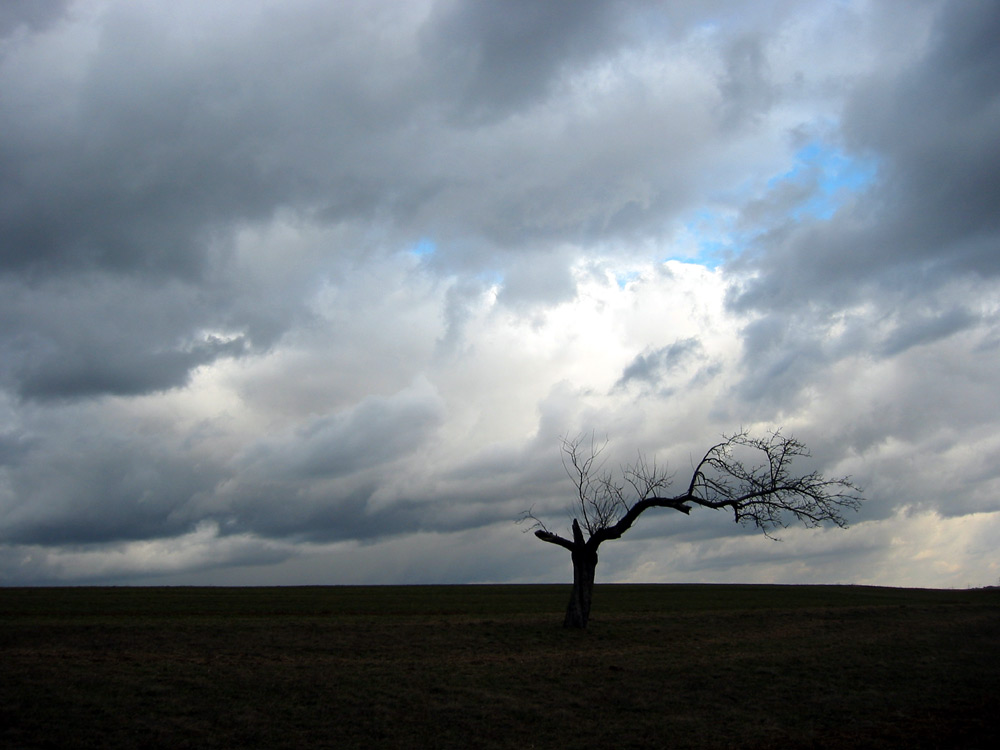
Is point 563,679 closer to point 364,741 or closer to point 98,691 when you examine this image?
point 364,741

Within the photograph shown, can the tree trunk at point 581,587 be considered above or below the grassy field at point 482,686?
above

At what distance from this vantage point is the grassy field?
16209 mm

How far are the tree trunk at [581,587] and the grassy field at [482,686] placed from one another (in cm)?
105

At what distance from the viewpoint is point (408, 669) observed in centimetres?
2225

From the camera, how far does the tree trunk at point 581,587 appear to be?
3128 centimetres

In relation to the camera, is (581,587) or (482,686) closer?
(482,686)

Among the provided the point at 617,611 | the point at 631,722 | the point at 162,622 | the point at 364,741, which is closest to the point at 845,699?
the point at 631,722

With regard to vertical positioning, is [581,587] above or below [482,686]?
above

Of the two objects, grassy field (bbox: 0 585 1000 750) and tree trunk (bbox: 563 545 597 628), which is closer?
grassy field (bbox: 0 585 1000 750)

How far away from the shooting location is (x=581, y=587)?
3170cm

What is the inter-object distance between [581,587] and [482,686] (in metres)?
11.6

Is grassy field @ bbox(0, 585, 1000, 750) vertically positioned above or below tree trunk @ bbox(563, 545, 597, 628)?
below

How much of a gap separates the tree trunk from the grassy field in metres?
1.05

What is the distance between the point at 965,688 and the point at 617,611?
2116 cm
